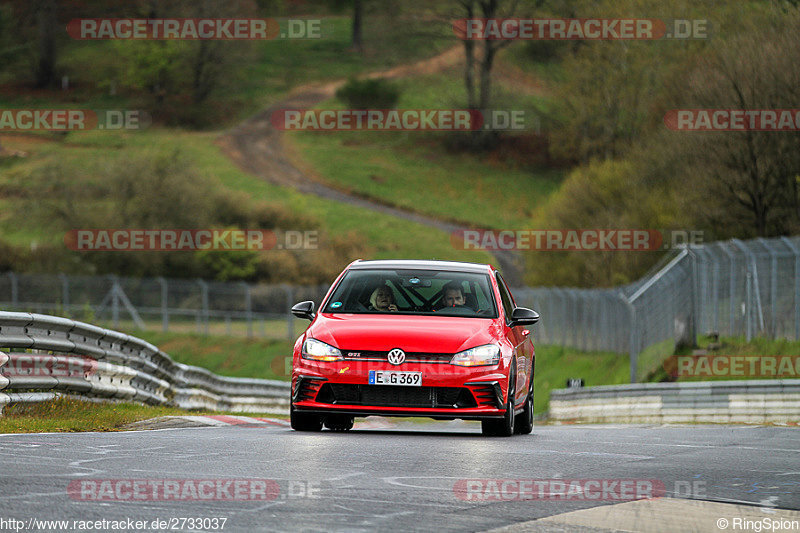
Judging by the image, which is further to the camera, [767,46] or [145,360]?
[767,46]

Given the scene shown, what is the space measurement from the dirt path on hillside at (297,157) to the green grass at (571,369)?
27048 mm

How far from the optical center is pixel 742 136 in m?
40.2

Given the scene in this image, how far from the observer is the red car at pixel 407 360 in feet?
41.3

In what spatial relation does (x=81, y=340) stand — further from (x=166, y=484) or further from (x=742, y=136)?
(x=742, y=136)

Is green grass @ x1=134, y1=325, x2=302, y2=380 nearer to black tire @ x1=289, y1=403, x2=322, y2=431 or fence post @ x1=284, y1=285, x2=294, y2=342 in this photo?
fence post @ x1=284, y1=285, x2=294, y2=342

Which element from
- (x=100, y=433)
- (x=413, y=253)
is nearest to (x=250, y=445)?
(x=100, y=433)

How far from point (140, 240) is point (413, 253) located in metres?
17.3

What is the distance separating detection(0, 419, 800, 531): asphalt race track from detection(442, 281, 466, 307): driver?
135 cm

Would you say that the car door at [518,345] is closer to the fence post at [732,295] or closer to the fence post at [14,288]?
the fence post at [732,295]

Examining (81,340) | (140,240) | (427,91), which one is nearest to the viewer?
(81,340)

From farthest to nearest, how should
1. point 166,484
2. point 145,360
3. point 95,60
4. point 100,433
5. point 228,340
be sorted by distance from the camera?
point 95,60, point 228,340, point 145,360, point 100,433, point 166,484

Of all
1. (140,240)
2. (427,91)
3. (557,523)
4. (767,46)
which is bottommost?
(557,523)

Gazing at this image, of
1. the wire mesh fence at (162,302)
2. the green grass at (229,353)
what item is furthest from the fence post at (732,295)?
the wire mesh fence at (162,302)

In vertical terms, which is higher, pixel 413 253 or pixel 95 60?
pixel 95 60
